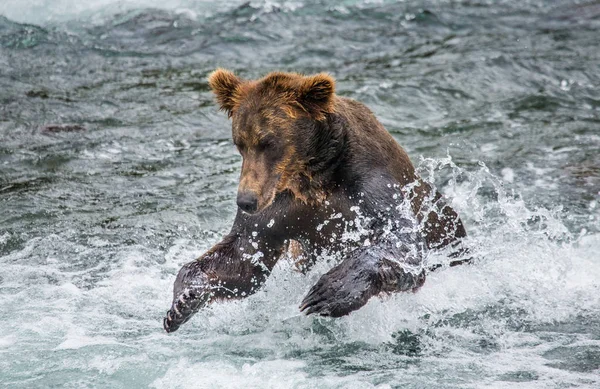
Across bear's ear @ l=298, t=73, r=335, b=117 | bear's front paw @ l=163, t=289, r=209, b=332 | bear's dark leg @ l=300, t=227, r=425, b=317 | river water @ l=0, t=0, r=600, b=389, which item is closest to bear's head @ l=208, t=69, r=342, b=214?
bear's ear @ l=298, t=73, r=335, b=117

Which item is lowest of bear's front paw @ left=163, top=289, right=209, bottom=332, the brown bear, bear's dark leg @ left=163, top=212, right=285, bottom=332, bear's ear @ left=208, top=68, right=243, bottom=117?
bear's front paw @ left=163, top=289, right=209, bottom=332

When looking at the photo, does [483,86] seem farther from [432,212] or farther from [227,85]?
[227,85]

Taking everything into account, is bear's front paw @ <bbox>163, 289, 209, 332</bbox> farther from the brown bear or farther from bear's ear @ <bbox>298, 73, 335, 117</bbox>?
bear's ear @ <bbox>298, 73, 335, 117</bbox>

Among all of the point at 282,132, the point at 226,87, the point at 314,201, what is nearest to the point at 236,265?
the point at 314,201

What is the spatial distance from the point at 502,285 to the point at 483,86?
5352mm

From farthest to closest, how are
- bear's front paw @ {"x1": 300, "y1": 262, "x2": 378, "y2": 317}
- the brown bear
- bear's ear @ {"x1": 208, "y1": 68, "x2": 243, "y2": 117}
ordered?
bear's ear @ {"x1": 208, "y1": 68, "x2": 243, "y2": 117} → the brown bear → bear's front paw @ {"x1": 300, "y1": 262, "x2": 378, "y2": 317}

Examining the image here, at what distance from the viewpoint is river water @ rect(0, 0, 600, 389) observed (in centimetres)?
598

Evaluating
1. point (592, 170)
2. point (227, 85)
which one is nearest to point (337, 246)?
point (227, 85)

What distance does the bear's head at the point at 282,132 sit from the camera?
5.95 metres

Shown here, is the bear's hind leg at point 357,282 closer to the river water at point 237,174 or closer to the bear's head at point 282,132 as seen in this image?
the river water at point 237,174

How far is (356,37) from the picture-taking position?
46.2 feet

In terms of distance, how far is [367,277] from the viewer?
574 cm

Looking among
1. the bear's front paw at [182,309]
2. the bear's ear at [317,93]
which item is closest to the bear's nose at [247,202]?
the bear's ear at [317,93]

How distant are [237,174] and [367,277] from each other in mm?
4109
